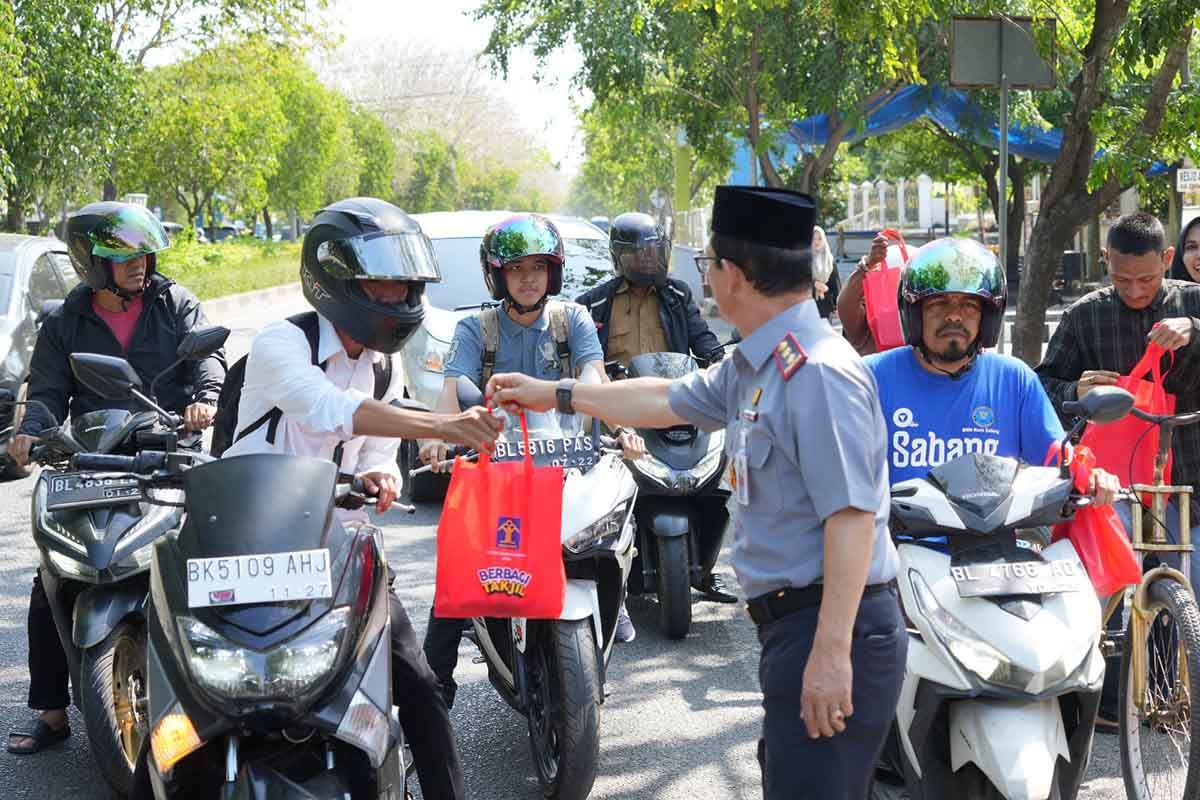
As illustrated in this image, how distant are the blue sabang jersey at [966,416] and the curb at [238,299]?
2245cm

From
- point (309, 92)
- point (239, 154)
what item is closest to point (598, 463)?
point (239, 154)

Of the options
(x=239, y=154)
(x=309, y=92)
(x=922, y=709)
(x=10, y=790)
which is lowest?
(x=10, y=790)

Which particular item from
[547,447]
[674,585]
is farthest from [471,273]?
[547,447]

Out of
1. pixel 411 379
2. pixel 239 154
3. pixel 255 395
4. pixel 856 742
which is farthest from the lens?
pixel 239 154

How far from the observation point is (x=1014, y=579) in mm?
3551

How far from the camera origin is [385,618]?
3451mm

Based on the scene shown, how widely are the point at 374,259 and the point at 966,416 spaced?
5.59ft

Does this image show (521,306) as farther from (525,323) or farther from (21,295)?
(21,295)

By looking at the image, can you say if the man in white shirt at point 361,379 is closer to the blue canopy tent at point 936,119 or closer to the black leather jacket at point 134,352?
the black leather jacket at point 134,352

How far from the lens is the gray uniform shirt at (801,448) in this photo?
116 inches

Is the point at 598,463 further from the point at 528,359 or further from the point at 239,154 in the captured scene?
the point at 239,154

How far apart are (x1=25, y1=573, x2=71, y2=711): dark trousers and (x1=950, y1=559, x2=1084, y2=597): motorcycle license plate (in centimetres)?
309

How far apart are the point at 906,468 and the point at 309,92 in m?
51.9

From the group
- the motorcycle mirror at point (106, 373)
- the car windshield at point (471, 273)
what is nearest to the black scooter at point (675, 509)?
the motorcycle mirror at point (106, 373)
